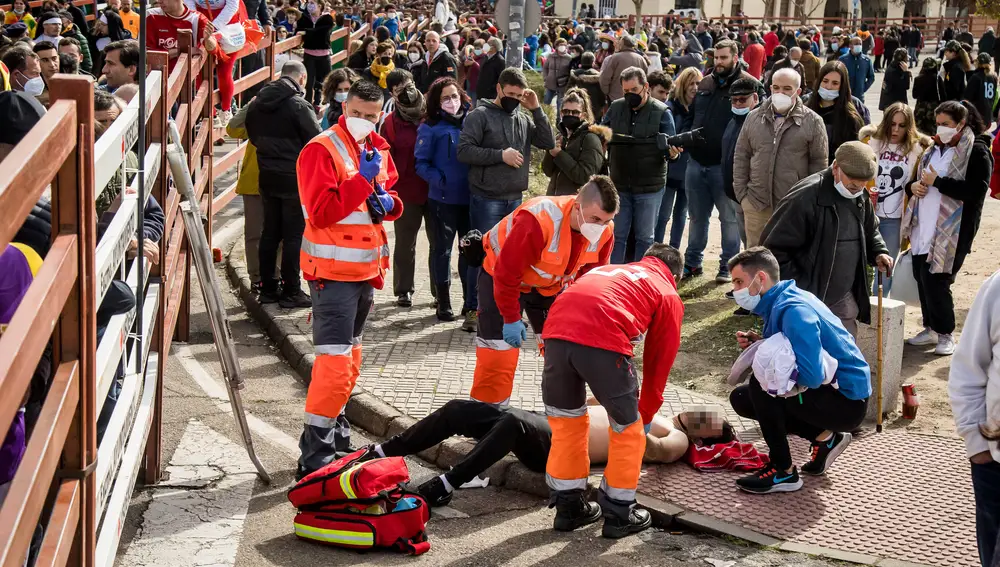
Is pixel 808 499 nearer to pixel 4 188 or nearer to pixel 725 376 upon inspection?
pixel 725 376

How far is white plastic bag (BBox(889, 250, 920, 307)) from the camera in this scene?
9.30 meters

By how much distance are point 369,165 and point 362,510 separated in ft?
6.38

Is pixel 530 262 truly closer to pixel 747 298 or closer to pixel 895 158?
pixel 747 298

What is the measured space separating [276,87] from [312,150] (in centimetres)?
315

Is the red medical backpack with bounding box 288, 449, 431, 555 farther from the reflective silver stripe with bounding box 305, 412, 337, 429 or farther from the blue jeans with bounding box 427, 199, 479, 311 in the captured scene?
the blue jeans with bounding box 427, 199, 479, 311

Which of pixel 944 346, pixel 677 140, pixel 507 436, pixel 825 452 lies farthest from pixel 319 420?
pixel 944 346

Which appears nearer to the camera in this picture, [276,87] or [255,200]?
[276,87]

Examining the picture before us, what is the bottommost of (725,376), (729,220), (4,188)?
(725,376)

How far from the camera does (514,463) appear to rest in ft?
21.7

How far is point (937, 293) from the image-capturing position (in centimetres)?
919

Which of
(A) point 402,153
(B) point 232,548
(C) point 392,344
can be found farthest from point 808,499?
(A) point 402,153

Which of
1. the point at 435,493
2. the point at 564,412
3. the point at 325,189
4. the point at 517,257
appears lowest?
the point at 435,493

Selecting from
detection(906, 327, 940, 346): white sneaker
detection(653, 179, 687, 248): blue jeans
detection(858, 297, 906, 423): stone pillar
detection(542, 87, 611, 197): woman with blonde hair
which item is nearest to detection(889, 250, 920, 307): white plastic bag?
detection(906, 327, 940, 346): white sneaker

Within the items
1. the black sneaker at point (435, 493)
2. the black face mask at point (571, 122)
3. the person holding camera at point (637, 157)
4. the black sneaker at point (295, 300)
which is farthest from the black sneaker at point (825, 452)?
the black sneaker at point (295, 300)
